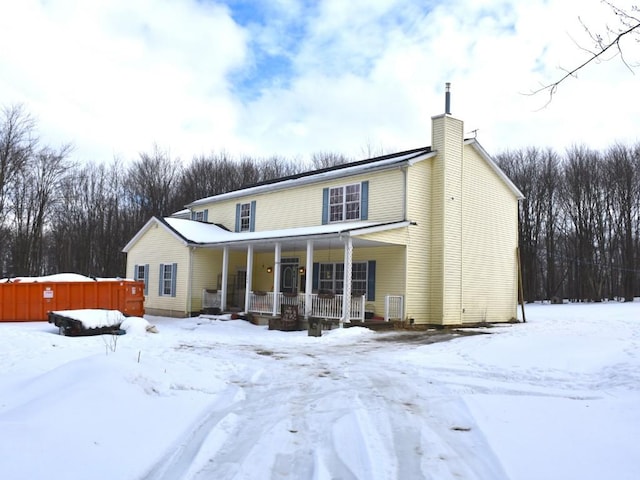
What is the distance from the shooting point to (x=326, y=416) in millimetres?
6199

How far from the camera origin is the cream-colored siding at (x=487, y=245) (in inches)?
771

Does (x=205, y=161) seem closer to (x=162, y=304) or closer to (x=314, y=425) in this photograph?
(x=162, y=304)

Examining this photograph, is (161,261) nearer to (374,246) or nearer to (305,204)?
(305,204)

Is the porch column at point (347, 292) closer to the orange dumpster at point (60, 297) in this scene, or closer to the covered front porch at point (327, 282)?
Result: the covered front porch at point (327, 282)

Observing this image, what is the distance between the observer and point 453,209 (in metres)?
19.0

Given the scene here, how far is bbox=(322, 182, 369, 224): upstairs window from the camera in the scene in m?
18.9

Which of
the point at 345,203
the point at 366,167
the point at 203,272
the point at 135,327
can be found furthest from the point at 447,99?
the point at 135,327

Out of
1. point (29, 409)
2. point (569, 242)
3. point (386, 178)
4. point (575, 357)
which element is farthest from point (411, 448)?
point (569, 242)

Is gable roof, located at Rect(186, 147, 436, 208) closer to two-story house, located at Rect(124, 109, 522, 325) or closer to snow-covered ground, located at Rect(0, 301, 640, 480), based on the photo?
two-story house, located at Rect(124, 109, 522, 325)

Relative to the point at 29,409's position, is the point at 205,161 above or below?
above

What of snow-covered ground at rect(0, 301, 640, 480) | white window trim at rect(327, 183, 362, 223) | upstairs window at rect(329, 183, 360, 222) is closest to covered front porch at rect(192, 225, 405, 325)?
white window trim at rect(327, 183, 362, 223)

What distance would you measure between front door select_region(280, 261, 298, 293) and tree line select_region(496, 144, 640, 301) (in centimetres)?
2488

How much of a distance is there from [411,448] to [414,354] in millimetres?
6531

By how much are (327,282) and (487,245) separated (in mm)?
6586
